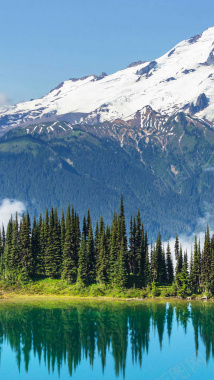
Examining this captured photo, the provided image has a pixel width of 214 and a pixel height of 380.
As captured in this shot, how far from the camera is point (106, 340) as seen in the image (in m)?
132

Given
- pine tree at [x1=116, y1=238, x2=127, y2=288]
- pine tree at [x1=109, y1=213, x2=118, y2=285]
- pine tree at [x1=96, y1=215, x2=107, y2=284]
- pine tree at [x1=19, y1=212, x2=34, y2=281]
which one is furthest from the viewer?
pine tree at [x1=19, y1=212, x2=34, y2=281]

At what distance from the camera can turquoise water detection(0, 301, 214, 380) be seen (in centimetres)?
11350

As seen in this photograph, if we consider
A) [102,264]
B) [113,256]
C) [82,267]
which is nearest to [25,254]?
[82,267]

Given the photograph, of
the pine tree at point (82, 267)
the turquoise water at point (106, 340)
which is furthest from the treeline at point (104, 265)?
the turquoise water at point (106, 340)

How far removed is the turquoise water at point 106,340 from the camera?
372 feet

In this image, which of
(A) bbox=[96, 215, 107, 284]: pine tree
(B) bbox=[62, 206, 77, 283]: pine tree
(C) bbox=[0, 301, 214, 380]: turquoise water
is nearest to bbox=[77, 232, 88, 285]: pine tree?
(B) bbox=[62, 206, 77, 283]: pine tree

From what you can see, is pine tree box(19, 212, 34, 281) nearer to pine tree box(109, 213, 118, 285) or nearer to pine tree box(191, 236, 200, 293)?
pine tree box(109, 213, 118, 285)

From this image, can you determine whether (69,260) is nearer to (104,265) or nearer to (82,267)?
(82,267)

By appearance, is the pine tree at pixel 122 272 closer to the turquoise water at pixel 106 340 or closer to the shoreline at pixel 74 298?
the shoreline at pixel 74 298

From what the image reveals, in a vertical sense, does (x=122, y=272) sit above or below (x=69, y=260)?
below

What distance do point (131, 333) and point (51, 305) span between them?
115 feet

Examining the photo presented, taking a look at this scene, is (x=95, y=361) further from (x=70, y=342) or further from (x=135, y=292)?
(x=135, y=292)

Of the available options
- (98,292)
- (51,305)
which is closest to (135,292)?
(98,292)

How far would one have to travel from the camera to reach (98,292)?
183 m
